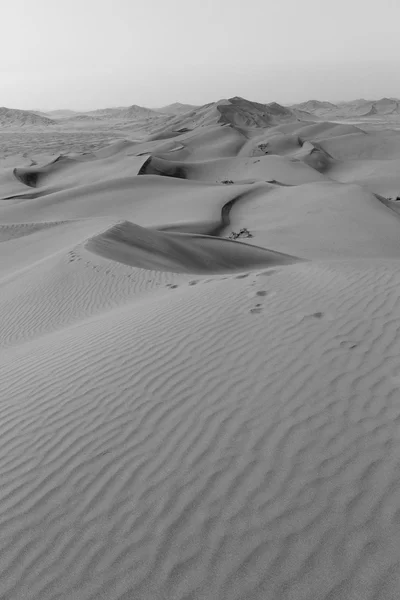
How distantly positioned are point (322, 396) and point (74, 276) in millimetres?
6970

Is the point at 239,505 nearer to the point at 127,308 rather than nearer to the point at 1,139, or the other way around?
A: the point at 127,308

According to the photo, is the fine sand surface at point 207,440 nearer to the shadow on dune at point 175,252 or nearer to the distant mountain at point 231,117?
the shadow on dune at point 175,252

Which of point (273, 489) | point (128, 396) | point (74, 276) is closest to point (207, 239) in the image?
point (74, 276)

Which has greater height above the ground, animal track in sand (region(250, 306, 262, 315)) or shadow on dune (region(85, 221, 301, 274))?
animal track in sand (region(250, 306, 262, 315))

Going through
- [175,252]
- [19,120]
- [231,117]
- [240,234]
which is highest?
[19,120]

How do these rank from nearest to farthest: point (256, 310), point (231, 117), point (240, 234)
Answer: point (256, 310)
point (240, 234)
point (231, 117)

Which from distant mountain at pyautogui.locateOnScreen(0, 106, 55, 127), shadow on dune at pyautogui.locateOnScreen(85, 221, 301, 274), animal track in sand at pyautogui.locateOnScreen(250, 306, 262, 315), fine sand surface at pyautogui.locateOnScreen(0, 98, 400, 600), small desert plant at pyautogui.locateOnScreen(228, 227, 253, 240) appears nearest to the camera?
fine sand surface at pyautogui.locateOnScreen(0, 98, 400, 600)

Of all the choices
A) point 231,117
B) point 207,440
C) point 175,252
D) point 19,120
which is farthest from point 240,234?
point 19,120

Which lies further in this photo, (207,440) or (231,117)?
(231,117)

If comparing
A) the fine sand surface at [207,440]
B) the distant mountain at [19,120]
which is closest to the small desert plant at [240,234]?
the fine sand surface at [207,440]

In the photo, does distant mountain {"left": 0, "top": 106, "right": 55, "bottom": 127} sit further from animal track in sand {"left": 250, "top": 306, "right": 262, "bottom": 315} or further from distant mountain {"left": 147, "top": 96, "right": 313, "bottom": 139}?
animal track in sand {"left": 250, "top": 306, "right": 262, "bottom": 315}

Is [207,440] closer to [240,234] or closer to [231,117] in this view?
[240,234]

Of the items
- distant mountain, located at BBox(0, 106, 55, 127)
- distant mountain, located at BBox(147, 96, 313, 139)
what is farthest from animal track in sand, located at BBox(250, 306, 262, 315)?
distant mountain, located at BBox(0, 106, 55, 127)

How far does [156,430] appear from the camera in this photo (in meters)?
3.39
